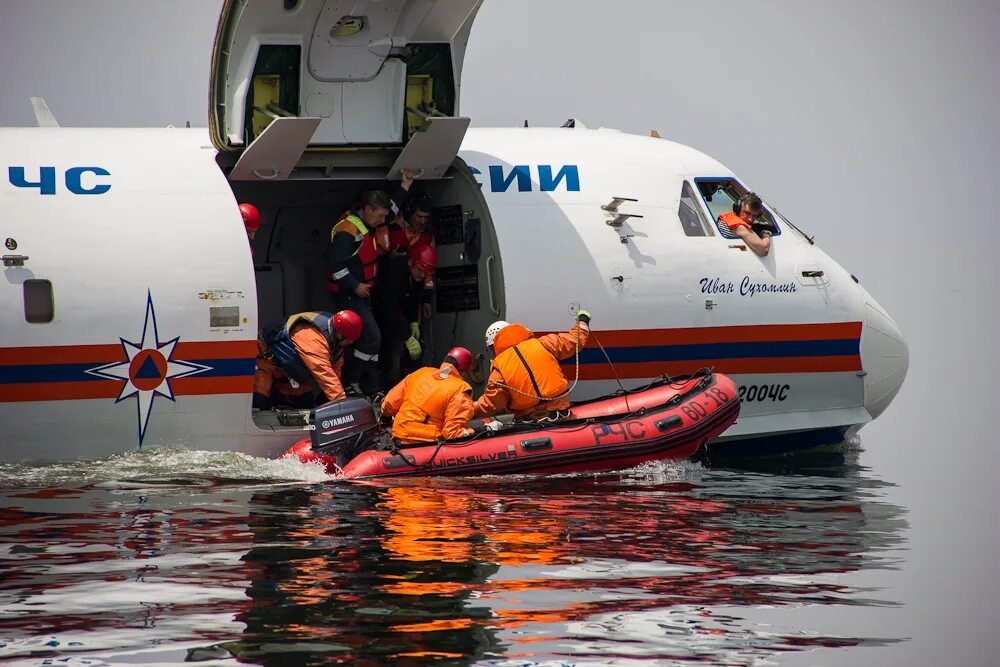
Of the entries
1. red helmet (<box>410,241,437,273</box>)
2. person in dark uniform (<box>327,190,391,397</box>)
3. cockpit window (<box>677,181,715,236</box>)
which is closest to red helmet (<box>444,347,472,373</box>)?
person in dark uniform (<box>327,190,391,397</box>)

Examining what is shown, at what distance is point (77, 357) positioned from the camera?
13.7 m

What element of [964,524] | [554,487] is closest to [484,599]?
[554,487]

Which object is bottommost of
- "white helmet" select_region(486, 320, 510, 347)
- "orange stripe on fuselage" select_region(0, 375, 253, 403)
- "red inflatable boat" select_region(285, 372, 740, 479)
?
"red inflatable boat" select_region(285, 372, 740, 479)

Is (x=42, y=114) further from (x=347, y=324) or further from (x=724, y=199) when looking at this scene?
(x=724, y=199)

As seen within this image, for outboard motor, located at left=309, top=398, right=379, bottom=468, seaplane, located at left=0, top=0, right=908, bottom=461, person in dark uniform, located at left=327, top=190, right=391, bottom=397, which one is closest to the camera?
seaplane, located at left=0, top=0, right=908, bottom=461

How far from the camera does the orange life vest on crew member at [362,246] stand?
15.6 m

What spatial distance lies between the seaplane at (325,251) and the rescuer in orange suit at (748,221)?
123 mm

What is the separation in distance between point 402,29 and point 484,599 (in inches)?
302

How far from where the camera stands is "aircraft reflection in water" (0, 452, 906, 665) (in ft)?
27.3

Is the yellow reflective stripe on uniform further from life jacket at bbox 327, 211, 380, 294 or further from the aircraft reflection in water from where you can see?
the aircraft reflection in water

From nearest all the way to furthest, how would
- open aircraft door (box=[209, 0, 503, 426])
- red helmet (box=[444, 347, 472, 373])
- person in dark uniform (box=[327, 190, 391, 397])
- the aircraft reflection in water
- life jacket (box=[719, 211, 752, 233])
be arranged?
the aircraft reflection in water, red helmet (box=[444, 347, 472, 373]), open aircraft door (box=[209, 0, 503, 426]), person in dark uniform (box=[327, 190, 391, 397]), life jacket (box=[719, 211, 752, 233])

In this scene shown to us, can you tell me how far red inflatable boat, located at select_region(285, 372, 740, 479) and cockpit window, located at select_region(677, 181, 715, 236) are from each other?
229 cm

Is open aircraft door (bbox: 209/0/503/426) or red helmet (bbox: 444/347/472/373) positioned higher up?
open aircraft door (bbox: 209/0/503/426)

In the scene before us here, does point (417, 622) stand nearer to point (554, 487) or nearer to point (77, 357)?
point (554, 487)
